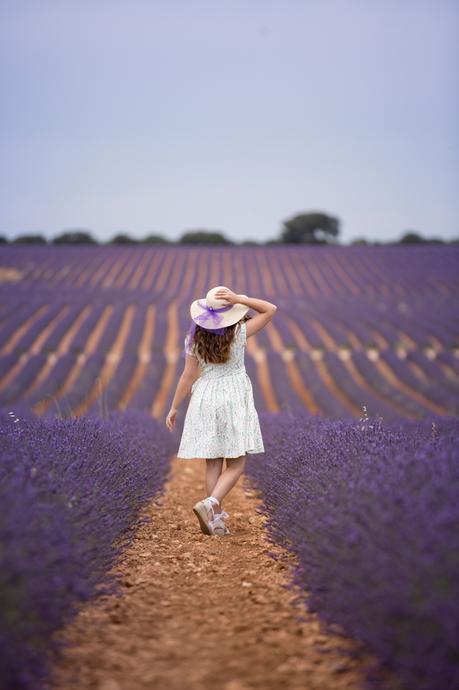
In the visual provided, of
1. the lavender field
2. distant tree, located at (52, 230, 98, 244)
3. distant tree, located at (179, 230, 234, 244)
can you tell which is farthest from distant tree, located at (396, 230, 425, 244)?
the lavender field

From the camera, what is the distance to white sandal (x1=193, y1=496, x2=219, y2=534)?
3.47 m

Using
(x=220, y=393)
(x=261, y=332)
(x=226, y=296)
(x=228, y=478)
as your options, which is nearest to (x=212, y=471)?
(x=228, y=478)

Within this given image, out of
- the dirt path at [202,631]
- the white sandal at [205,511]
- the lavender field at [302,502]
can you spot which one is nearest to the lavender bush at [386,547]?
the lavender field at [302,502]

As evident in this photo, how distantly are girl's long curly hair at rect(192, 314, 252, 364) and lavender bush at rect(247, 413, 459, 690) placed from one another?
0.75 m

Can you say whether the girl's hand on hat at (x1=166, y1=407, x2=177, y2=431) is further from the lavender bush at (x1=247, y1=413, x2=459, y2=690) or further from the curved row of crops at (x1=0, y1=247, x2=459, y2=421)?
the curved row of crops at (x1=0, y1=247, x2=459, y2=421)

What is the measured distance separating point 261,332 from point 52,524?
1617 cm

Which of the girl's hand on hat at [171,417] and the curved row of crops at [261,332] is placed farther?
the curved row of crops at [261,332]

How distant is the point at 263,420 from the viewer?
696 cm

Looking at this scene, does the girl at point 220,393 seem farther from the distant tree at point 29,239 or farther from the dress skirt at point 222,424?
the distant tree at point 29,239

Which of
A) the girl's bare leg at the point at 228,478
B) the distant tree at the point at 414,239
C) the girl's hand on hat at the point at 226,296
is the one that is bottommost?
the distant tree at the point at 414,239

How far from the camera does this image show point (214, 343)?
3.60 m

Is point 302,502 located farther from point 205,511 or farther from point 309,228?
point 309,228

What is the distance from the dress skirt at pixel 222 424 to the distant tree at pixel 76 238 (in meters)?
40.7

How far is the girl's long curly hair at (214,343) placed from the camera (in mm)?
3586
